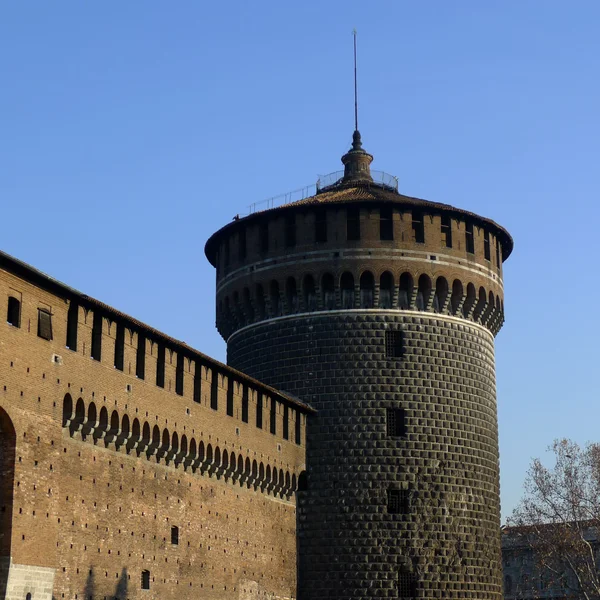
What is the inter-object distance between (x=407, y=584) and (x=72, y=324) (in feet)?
50.8

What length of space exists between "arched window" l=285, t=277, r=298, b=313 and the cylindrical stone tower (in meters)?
0.05

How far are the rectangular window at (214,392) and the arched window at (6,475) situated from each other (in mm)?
9458

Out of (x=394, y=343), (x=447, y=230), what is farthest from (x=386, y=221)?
(x=394, y=343)

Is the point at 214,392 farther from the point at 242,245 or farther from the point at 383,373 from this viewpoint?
the point at 242,245

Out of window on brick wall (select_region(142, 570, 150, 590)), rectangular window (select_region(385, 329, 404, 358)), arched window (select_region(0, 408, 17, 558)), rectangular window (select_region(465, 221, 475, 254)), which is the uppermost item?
rectangular window (select_region(465, 221, 475, 254))

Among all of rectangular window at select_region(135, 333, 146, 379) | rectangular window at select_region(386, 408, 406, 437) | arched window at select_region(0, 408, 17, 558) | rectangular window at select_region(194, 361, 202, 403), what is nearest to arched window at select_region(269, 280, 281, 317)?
rectangular window at select_region(386, 408, 406, 437)

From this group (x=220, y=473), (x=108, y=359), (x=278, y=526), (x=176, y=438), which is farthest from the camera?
(x=278, y=526)

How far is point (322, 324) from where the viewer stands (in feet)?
128

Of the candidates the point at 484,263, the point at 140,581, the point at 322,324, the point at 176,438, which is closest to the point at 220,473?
the point at 176,438

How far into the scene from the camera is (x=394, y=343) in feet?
127

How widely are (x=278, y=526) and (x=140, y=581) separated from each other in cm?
848

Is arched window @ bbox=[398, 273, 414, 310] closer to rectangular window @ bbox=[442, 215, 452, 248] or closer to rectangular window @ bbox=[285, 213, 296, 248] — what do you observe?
rectangular window @ bbox=[442, 215, 452, 248]

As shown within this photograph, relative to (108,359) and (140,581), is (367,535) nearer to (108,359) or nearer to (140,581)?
(140,581)

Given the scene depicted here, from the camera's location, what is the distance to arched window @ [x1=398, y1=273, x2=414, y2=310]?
128ft
